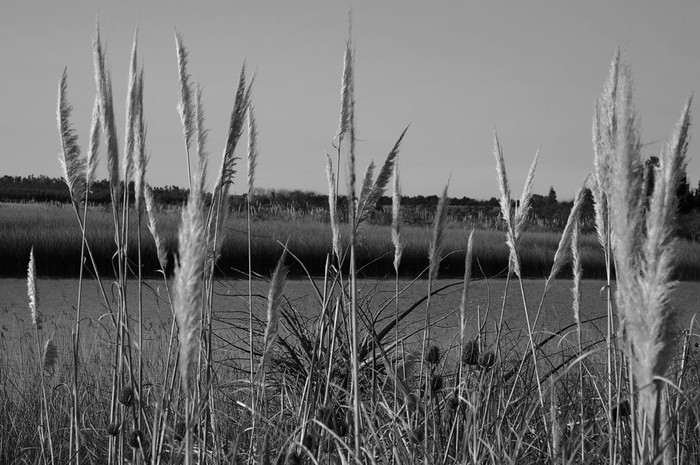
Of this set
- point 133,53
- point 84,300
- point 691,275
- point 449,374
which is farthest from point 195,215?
point 691,275

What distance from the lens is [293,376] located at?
2131 millimetres

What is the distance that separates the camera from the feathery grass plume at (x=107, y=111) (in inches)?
46.4

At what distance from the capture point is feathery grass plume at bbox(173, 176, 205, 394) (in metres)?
0.62

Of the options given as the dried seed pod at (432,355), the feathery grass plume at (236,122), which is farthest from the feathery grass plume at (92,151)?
the dried seed pod at (432,355)

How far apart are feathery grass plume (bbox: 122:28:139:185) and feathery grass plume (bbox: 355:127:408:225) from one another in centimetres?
46

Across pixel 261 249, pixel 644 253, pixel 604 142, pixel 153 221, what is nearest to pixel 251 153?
pixel 153 221

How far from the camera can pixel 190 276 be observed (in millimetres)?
622

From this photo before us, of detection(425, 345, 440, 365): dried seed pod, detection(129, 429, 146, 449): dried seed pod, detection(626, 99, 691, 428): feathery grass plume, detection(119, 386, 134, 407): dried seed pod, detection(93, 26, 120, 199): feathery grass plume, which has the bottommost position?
detection(129, 429, 146, 449): dried seed pod

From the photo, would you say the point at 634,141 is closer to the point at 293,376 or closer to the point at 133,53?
the point at 133,53

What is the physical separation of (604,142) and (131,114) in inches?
30.8

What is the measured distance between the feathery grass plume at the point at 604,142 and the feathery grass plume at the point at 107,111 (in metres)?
0.75

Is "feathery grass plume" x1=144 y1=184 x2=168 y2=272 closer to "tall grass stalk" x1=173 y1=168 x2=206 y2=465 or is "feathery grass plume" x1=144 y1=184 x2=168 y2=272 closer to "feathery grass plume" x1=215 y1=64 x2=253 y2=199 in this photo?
"feathery grass plume" x1=215 y1=64 x2=253 y2=199

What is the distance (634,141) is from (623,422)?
908 millimetres

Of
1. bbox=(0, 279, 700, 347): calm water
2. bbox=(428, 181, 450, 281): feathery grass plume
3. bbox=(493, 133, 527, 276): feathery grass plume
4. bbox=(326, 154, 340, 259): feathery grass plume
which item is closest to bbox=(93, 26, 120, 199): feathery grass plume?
bbox=(326, 154, 340, 259): feathery grass plume
